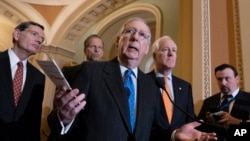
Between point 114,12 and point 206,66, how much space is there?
3667mm

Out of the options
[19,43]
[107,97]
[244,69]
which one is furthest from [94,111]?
[244,69]

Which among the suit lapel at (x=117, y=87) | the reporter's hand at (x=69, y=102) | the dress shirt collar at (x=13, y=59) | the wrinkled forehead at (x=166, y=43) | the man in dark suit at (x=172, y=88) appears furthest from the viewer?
the wrinkled forehead at (x=166, y=43)

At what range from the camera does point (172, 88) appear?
2.16 metres

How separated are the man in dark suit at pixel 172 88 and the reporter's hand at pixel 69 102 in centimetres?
66

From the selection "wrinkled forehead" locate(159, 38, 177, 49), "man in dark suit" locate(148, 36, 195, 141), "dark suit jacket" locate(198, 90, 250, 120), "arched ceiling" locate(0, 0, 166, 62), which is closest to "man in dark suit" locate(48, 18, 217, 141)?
"man in dark suit" locate(148, 36, 195, 141)

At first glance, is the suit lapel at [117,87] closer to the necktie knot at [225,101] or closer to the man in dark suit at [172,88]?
the man in dark suit at [172,88]

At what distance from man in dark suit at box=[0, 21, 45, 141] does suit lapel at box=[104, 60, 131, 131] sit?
28.1 inches

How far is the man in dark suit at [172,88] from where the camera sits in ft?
6.45

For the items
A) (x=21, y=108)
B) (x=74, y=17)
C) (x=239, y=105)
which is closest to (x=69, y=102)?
(x=21, y=108)

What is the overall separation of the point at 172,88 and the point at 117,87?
0.79m

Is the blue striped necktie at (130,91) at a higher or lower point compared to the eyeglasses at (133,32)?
lower

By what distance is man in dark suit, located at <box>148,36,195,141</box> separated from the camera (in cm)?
197

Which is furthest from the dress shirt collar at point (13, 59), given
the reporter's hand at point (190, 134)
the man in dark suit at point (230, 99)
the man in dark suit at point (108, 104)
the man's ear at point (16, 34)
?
the man in dark suit at point (230, 99)

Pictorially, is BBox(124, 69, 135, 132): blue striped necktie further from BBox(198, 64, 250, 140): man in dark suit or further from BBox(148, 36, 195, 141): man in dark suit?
BBox(198, 64, 250, 140): man in dark suit
